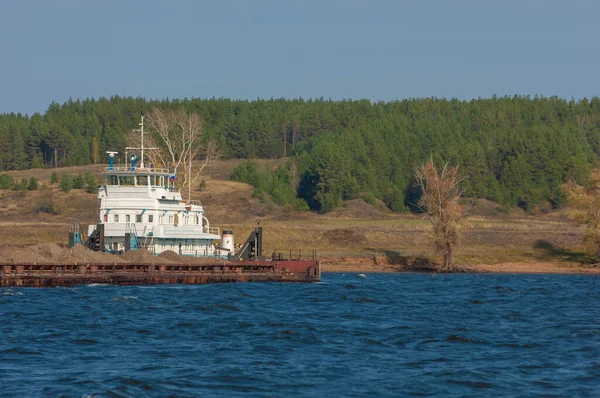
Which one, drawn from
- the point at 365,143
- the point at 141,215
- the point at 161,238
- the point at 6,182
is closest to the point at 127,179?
the point at 141,215

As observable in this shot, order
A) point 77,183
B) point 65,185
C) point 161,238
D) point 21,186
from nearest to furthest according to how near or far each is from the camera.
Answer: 1. point 161,238
2. point 65,185
3. point 21,186
4. point 77,183

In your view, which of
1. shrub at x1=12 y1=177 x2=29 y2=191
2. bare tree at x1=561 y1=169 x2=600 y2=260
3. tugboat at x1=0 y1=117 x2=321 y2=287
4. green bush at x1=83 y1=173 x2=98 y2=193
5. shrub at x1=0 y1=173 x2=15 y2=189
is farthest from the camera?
shrub at x1=0 y1=173 x2=15 y2=189

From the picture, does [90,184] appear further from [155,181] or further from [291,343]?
[291,343]

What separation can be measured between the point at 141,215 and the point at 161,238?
2116 millimetres

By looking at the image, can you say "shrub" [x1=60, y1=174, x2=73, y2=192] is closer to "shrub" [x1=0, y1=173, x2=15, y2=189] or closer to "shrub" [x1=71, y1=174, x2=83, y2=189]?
"shrub" [x1=71, y1=174, x2=83, y2=189]

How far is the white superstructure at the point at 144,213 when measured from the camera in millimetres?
65438

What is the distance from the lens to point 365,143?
15625 cm

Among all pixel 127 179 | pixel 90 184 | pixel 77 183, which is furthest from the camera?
pixel 77 183

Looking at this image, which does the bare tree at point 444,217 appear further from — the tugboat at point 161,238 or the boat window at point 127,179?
the boat window at point 127,179

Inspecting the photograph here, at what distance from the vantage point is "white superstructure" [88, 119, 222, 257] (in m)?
65.4

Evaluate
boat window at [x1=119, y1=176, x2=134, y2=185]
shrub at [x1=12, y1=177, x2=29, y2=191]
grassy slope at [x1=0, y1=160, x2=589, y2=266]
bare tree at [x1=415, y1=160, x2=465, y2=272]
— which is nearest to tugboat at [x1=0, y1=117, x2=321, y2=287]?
boat window at [x1=119, y1=176, x2=134, y2=185]

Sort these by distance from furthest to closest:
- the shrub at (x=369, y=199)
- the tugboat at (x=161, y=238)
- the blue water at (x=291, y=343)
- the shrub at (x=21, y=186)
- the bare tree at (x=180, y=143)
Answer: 1. the shrub at (x=369, y=199)
2. the shrub at (x=21, y=186)
3. the bare tree at (x=180, y=143)
4. the tugboat at (x=161, y=238)
5. the blue water at (x=291, y=343)

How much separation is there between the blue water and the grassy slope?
35939 mm

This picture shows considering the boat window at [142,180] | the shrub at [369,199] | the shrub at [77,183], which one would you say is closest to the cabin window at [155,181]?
the boat window at [142,180]
